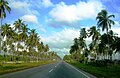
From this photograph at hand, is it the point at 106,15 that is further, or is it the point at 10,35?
the point at 10,35

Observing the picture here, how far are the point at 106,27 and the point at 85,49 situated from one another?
2443 inches

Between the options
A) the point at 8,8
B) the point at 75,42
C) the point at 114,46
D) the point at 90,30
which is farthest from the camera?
the point at 75,42

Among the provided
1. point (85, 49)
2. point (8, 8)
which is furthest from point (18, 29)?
point (85, 49)

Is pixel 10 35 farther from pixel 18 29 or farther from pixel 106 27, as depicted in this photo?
pixel 106 27

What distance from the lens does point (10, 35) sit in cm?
9494

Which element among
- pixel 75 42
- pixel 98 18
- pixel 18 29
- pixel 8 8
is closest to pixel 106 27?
pixel 98 18

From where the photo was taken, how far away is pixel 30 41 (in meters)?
119

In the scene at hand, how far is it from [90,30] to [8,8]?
46.6 metres

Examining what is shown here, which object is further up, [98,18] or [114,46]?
[98,18]

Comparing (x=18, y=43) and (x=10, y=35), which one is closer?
(x=10, y=35)

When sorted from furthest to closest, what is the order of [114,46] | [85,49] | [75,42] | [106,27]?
[75,42], [85,49], [114,46], [106,27]

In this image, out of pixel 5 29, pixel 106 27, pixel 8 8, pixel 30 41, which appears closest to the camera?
pixel 8 8

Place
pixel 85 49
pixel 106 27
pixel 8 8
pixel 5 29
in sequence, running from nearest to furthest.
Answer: pixel 8 8 < pixel 106 27 < pixel 5 29 < pixel 85 49

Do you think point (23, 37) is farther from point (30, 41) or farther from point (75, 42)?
point (75, 42)
